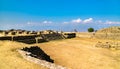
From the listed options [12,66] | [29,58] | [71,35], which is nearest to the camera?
[12,66]

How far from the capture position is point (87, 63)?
21484mm

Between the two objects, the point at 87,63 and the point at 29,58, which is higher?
the point at 29,58

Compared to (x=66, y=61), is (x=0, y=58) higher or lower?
higher

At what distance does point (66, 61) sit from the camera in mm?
22266

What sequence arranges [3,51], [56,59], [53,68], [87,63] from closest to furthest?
[53,68] → [3,51] → [87,63] → [56,59]

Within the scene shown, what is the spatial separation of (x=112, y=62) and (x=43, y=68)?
11.5 meters

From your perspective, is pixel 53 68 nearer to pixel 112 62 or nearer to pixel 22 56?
pixel 22 56

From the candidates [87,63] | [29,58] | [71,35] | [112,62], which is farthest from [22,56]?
[71,35]

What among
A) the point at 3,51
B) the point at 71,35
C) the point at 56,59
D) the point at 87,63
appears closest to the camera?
the point at 3,51

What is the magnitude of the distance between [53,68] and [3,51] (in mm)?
7941

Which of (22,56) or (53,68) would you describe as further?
(22,56)

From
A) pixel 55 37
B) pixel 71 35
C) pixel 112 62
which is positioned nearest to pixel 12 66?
pixel 112 62

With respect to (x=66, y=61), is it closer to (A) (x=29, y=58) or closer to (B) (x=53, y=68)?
(A) (x=29, y=58)

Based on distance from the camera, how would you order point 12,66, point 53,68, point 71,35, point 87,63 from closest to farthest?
point 53,68
point 12,66
point 87,63
point 71,35
